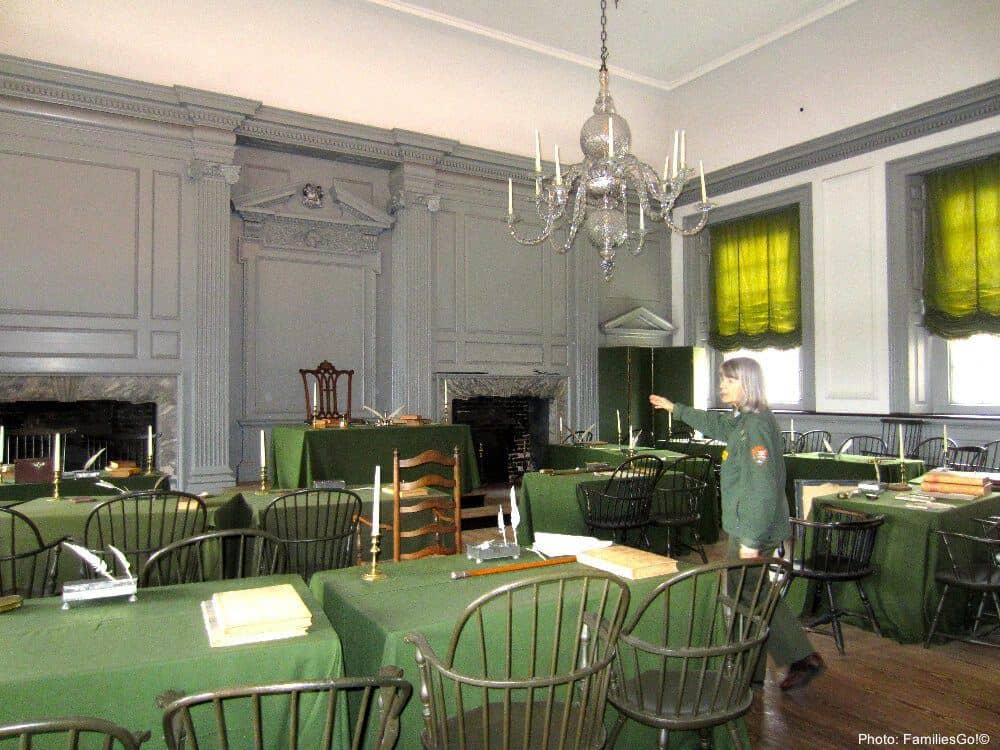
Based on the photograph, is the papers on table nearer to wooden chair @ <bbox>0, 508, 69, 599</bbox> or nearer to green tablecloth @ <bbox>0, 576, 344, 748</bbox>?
green tablecloth @ <bbox>0, 576, 344, 748</bbox>

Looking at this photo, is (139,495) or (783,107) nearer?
(139,495)

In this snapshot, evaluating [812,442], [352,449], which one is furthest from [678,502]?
[812,442]

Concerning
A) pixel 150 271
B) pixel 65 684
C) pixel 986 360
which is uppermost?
pixel 150 271

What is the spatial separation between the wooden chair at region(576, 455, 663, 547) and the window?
5.00m

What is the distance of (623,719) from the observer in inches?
86.7

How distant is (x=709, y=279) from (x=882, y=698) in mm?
8039

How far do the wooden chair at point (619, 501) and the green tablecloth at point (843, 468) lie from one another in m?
1.47

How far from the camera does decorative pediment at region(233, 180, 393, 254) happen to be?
Result: 823 centimetres

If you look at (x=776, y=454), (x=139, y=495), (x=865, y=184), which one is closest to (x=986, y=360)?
(x=865, y=184)

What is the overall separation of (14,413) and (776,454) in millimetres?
7023

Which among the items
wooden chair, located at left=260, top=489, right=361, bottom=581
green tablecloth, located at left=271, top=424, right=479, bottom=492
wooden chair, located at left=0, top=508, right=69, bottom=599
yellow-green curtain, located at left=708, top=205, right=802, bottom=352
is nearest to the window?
yellow-green curtain, located at left=708, top=205, right=802, bottom=352

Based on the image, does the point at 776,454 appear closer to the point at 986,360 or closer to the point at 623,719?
the point at 623,719

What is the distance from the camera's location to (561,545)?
2865 millimetres

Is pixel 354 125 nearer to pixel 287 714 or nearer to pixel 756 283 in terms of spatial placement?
pixel 756 283
